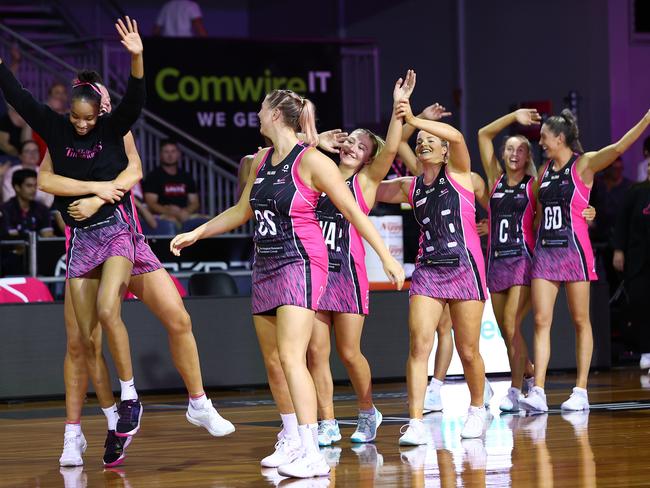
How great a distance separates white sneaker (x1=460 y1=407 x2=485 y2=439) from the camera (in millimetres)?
6773

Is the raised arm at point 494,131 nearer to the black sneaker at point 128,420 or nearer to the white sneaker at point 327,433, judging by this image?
the white sneaker at point 327,433

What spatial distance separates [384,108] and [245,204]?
1337 centimetres

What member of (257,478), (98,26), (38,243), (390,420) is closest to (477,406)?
(390,420)

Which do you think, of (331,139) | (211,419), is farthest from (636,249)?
(211,419)

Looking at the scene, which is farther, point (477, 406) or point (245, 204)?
point (477, 406)

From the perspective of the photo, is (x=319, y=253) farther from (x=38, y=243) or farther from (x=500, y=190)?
(x=38, y=243)

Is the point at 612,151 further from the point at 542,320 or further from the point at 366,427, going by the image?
the point at 366,427

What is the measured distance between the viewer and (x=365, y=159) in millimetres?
7047

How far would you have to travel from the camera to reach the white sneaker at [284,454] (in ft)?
18.8

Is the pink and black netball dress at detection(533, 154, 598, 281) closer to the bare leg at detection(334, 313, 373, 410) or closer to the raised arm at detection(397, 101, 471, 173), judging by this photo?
the raised arm at detection(397, 101, 471, 173)

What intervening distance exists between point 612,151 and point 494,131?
77 centimetres

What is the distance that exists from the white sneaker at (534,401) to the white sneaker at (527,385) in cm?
42

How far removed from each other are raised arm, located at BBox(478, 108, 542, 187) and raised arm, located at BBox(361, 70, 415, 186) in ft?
4.86

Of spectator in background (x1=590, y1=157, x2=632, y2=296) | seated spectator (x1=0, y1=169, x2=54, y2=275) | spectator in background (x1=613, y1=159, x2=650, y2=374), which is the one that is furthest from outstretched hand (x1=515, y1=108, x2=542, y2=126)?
seated spectator (x1=0, y1=169, x2=54, y2=275)
